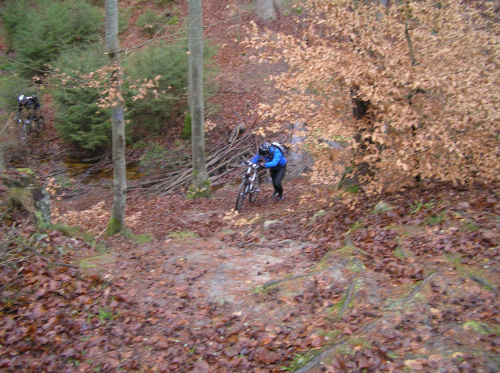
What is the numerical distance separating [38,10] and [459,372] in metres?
27.2

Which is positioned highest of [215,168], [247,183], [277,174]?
[277,174]

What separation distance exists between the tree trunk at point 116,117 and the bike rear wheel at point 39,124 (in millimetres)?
13305

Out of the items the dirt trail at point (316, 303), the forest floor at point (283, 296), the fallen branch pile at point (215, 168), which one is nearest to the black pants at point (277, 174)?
the forest floor at point (283, 296)

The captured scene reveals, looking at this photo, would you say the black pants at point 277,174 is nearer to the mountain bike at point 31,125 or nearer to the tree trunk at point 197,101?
the tree trunk at point 197,101

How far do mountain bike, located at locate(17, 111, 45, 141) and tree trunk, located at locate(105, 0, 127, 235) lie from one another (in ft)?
37.8

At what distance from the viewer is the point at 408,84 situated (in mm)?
7012

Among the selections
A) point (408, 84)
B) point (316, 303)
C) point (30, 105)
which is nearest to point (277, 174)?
point (408, 84)

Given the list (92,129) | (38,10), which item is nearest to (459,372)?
(92,129)

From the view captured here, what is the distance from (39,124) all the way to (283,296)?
18390 mm

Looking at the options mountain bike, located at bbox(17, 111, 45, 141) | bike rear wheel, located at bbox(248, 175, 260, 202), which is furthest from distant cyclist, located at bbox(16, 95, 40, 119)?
bike rear wheel, located at bbox(248, 175, 260, 202)

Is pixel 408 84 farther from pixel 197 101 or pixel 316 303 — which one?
pixel 197 101

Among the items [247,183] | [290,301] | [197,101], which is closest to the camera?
[290,301]

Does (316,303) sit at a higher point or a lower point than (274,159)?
lower

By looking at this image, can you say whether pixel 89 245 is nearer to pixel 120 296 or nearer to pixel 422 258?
pixel 120 296
